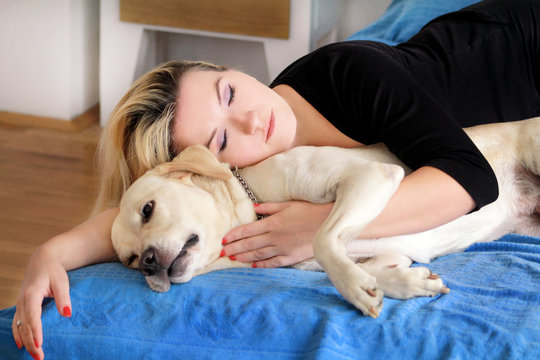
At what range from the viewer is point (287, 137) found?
6.32ft

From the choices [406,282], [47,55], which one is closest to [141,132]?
[406,282]

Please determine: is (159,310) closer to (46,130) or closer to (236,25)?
(236,25)

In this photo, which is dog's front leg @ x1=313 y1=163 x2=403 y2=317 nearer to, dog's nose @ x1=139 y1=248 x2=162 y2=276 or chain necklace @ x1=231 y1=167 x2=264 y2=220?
chain necklace @ x1=231 y1=167 x2=264 y2=220

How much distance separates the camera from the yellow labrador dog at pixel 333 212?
1534mm

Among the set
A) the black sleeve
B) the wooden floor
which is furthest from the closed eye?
the wooden floor

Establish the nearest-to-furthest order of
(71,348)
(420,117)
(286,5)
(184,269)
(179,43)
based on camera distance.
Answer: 1. (71,348)
2. (184,269)
3. (420,117)
4. (286,5)
5. (179,43)

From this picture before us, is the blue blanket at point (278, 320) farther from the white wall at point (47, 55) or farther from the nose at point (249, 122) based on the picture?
the white wall at point (47, 55)

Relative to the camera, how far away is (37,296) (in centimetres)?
157

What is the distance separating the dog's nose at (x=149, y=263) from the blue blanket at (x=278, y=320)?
5 centimetres

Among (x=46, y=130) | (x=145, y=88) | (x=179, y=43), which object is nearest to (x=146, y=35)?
(x=179, y=43)

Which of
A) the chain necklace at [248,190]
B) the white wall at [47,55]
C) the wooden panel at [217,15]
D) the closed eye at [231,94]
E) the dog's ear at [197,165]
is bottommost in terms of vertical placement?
the white wall at [47,55]

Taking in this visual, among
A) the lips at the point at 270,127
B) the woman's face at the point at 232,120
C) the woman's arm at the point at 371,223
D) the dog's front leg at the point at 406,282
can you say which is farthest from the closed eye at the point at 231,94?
the dog's front leg at the point at 406,282

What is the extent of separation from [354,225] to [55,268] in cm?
78

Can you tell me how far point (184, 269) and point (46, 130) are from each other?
3.21 m
